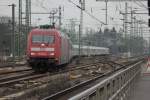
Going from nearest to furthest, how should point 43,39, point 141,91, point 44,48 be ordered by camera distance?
point 141,91
point 44,48
point 43,39

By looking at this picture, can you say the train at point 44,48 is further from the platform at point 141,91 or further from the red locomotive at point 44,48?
the platform at point 141,91

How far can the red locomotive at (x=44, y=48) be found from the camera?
31.5 meters

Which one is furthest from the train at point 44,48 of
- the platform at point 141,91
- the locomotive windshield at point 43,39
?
the platform at point 141,91

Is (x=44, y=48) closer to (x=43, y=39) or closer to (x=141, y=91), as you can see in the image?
(x=43, y=39)

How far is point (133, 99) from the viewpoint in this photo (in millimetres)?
16812

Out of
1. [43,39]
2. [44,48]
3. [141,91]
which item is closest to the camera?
[141,91]

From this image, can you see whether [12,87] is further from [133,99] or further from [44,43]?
[44,43]

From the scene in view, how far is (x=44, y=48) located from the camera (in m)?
31.7

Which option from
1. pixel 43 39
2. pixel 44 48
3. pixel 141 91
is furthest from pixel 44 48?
pixel 141 91

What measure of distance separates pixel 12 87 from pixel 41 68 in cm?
1273

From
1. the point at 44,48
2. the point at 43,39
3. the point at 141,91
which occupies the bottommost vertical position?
the point at 141,91

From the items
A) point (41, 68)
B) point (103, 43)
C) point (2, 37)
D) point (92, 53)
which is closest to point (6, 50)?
Answer: point (2, 37)

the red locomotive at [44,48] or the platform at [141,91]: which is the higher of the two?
the red locomotive at [44,48]

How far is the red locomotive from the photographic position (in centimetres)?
3145
